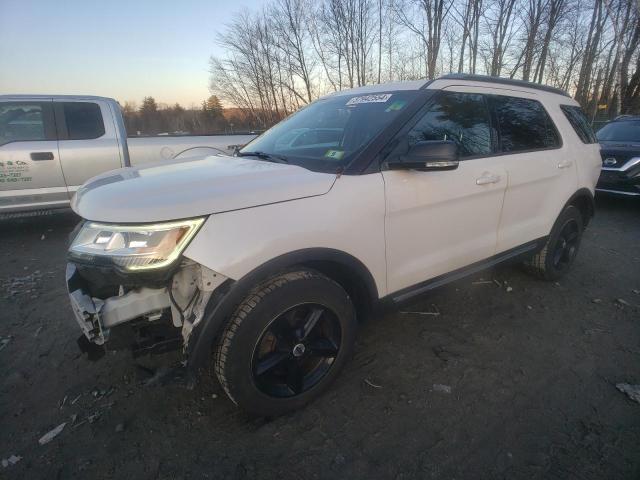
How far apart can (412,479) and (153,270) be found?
156cm

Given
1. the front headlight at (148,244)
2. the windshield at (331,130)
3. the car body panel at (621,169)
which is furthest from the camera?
the car body panel at (621,169)

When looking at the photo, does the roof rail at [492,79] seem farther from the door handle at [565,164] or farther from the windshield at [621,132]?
the windshield at [621,132]

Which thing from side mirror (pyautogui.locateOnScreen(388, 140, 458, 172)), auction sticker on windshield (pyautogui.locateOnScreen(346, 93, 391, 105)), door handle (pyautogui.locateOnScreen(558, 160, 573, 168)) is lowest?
door handle (pyautogui.locateOnScreen(558, 160, 573, 168))

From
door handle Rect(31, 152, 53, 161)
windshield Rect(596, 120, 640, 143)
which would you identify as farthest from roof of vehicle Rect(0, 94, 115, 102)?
windshield Rect(596, 120, 640, 143)

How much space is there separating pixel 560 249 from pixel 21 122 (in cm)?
704

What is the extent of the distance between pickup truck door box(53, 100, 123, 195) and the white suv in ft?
12.2

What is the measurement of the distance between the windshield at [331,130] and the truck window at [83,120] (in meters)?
3.77

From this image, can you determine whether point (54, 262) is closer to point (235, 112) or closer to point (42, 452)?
point (42, 452)

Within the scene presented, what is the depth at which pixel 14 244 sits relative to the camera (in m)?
5.04

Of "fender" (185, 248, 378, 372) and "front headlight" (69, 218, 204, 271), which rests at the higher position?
"front headlight" (69, 218, 204, 271)

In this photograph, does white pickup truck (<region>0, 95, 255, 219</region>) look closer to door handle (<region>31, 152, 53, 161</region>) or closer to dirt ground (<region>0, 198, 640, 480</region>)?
door handle (<region>31, 152, 53, 161</region>)

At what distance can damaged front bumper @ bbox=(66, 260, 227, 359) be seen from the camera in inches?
64.4

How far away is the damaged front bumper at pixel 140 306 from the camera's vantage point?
5.36 feet

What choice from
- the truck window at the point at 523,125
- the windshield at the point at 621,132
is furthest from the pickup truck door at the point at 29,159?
the windshield at the point at 621,132
